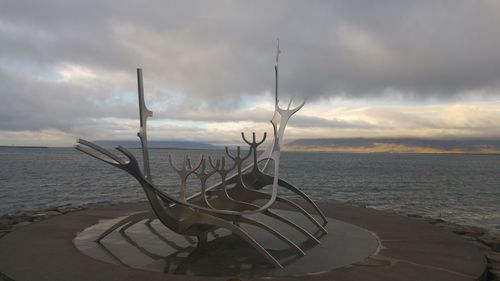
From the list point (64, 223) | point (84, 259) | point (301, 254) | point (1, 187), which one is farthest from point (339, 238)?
point (1, 187)

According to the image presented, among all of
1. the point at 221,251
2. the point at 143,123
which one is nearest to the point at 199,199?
the point at 221,251

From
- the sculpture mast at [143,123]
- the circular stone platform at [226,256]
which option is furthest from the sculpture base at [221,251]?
the sculpture mast at [143,123]

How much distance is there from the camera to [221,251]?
447 inches

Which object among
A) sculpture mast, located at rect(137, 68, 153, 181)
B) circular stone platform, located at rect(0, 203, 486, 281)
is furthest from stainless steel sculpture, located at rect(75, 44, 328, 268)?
circular stone platform, located at rect(0, 203, 486, 281)

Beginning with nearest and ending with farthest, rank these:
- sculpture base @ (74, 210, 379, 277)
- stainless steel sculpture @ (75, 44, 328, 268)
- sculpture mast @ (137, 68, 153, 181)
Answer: stainless steel sculpture @ (75, 44, 328, 268) → sculpture base @ (74, 210, 379, 277) → sculpture mast @ (137, 68, 153, 181)

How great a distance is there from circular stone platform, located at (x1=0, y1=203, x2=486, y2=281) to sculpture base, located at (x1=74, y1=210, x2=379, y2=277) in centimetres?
2

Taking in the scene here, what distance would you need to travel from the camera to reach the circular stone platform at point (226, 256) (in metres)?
9.49

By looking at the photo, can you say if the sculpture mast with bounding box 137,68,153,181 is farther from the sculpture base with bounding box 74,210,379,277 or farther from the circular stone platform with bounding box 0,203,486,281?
the circular stone platform with bounding box 0,203,486,281

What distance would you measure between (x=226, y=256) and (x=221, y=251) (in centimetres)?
44

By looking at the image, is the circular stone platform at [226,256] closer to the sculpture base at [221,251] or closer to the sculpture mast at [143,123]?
the sculpture base at [221,251]

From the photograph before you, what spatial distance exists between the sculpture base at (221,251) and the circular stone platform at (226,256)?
0.08ft

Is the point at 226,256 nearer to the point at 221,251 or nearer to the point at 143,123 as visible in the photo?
the point at 221,251

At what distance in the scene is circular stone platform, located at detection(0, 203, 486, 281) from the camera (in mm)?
9492

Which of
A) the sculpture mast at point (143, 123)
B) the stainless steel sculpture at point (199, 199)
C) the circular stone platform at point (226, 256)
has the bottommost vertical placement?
the circular stone platform at point (226, 256)
